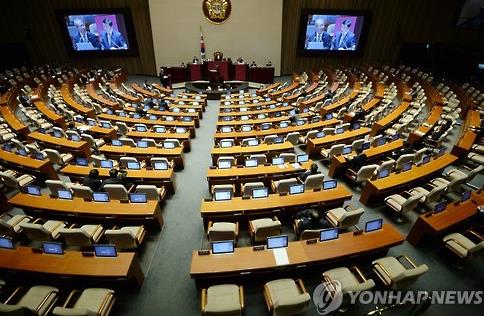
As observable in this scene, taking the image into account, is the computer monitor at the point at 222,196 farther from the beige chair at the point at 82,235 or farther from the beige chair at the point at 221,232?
the beige chair at the point at 82,235

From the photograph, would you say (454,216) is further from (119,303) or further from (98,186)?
(98,186)

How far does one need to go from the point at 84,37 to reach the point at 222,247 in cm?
2217

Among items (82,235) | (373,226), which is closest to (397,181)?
(373,226)

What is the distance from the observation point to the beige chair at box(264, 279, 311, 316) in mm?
4051

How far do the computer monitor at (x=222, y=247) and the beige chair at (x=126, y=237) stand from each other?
1.82m

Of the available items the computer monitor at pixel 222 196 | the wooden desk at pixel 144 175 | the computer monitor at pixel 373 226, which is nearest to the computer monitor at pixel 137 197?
the wooden desk at pixel 144 175

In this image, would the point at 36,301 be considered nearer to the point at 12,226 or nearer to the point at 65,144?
the point at 12,226

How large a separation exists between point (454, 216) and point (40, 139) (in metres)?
12.5

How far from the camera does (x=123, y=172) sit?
23.5ft

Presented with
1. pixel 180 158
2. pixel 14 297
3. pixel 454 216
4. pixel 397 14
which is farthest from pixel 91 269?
pixel 397 14

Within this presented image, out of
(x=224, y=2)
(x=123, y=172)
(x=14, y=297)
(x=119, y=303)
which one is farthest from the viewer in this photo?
(x=224, y=2)

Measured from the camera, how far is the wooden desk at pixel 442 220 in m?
5.63

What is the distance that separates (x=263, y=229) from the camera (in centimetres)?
562

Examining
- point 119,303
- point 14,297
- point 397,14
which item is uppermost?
point 397,14
